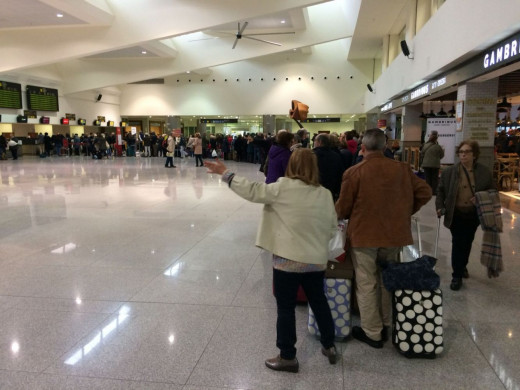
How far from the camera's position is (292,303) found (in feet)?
8.11

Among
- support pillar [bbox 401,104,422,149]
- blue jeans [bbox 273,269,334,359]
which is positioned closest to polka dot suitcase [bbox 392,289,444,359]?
blue jeans [bbox 273,269,334,359]

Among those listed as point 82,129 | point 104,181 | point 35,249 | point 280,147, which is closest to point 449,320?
point 280,147

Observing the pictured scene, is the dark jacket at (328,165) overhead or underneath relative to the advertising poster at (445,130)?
underneath

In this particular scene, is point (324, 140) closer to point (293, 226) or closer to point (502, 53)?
point (293, 226)

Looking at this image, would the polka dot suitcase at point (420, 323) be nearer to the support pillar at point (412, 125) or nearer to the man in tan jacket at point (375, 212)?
the man in tan jacket at point (375, 212)

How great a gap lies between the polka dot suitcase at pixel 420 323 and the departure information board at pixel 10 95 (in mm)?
24695

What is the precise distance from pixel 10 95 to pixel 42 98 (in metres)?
2.19

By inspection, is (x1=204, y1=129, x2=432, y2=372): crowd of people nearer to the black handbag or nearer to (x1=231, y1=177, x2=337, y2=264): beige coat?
(x1=231, y1=177, x2=337, y2=264): beige coat

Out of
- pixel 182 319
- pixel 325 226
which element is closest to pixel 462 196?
pixel 325 226

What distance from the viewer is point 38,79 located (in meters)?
23.9

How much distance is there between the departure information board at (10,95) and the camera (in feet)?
71.4

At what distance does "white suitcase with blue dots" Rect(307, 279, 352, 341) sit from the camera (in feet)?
9.56

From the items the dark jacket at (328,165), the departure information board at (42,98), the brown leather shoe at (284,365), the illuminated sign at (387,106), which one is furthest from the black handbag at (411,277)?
the departure information board at (42,98)

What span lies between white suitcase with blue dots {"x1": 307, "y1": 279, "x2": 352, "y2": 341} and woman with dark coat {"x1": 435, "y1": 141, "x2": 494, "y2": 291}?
1541 millimetres
